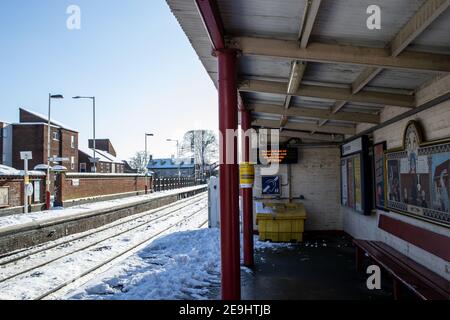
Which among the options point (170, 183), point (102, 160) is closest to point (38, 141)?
point (170, 183)

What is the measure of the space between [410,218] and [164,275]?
15.7ft

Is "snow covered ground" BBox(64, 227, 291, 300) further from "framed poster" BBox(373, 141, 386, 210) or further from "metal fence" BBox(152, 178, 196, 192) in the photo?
"metal fence" BBox(152, 178, 196, 192)

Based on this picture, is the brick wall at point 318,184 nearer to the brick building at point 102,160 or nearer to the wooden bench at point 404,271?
the wooden bench at point 404,271

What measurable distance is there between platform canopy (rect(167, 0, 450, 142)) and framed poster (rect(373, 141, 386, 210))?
5.13 feet

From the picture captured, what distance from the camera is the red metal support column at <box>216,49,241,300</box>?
176 inches

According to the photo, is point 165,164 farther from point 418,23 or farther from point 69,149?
point 418,23

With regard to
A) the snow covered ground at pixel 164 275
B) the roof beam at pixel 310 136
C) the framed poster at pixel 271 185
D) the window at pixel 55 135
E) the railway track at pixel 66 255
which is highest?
the window at pixel 55 135

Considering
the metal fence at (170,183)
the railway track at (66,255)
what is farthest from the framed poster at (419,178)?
the metal fence at (170,183)

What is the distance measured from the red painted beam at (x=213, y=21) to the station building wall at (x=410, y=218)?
3311 mm

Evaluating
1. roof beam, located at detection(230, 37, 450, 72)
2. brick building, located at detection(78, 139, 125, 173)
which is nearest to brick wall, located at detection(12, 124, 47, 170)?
brick building, located at detection(78, 139, 125, 173)

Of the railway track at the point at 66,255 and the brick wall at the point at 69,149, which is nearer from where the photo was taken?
the railway track at the point at 66,255

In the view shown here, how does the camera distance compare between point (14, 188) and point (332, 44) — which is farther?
point (14, 188)

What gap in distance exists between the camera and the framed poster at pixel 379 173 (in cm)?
744

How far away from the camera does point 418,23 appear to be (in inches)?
139
